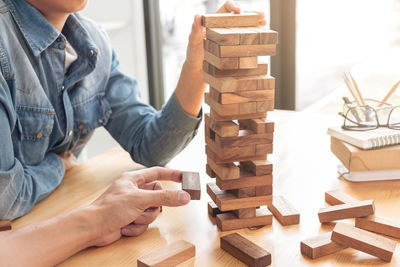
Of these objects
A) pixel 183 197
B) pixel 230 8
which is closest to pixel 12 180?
pixel 183 197

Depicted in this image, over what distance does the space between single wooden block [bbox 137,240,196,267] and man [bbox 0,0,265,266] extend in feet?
0.33

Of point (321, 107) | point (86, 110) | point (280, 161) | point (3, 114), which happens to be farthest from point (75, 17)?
point (321, 107)

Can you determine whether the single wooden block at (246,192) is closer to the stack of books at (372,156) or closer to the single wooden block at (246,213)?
the single wooden block at (246,213)

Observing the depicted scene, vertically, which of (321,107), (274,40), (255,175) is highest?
(274,40)

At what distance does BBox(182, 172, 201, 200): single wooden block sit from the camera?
944 mm

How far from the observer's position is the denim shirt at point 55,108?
40.3 inches

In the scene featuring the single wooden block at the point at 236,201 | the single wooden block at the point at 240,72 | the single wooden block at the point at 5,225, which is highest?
the single wooden block at the point at 240,72

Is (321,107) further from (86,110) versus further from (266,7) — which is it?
(86,110)

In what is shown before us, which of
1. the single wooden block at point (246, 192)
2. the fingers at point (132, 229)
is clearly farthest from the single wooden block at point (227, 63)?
the fingers at point (132, 229)

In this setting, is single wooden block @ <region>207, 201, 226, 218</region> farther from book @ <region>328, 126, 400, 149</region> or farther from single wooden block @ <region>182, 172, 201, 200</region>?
book @ <region>328, 126, 400, 149</region>

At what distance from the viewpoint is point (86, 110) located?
129 centimetres


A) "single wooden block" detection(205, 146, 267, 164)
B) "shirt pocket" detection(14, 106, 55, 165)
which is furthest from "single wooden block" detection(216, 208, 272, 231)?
"shirt pocket" detection(14, 106, 55, 165)

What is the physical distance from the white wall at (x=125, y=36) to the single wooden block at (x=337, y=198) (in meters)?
1.63

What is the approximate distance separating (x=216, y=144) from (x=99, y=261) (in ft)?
0.92
